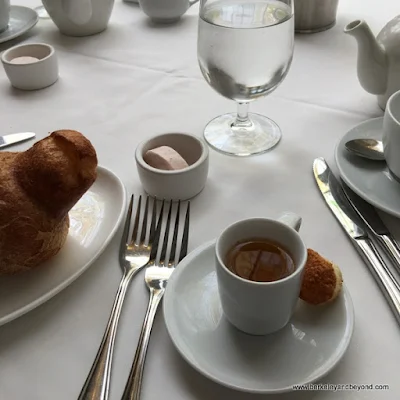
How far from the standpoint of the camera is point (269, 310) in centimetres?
42

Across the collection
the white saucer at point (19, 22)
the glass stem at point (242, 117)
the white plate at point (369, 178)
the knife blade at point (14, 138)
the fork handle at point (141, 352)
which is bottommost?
the white saucer at point (19, 22)

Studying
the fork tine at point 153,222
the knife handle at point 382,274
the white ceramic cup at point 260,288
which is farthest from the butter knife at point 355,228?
the fork tine at point 153,222

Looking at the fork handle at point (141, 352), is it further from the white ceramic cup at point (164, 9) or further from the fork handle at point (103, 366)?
the white ceramic cup at point (164, 9)

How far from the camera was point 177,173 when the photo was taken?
23.8 inches

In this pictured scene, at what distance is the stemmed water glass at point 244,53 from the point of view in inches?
26.1

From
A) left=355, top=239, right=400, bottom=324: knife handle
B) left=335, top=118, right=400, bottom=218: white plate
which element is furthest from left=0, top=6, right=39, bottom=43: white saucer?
left=355, top=239, right=400, bottom=324: knife handle

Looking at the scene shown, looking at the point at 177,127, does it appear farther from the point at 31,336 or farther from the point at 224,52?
the point at 31,336

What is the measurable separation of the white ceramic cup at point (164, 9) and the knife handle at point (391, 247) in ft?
2.51

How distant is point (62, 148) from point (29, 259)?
0.11 metres

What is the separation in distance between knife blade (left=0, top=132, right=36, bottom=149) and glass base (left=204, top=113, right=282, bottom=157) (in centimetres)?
27

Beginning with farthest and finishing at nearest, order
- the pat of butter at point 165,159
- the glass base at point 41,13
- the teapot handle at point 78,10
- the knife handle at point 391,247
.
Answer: the glass base at point 41,13 < the teapot handle at point 78,10 < the pat of butter at point 165,159 < the knife handle at point 391,247

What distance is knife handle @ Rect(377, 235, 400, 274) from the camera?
514mm

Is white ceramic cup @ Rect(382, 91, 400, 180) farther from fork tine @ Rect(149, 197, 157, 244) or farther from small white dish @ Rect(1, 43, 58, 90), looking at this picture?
small white dish @ Rect(1, 43, 58, 90)

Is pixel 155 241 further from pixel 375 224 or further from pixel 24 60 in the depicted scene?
pixel 24 60
